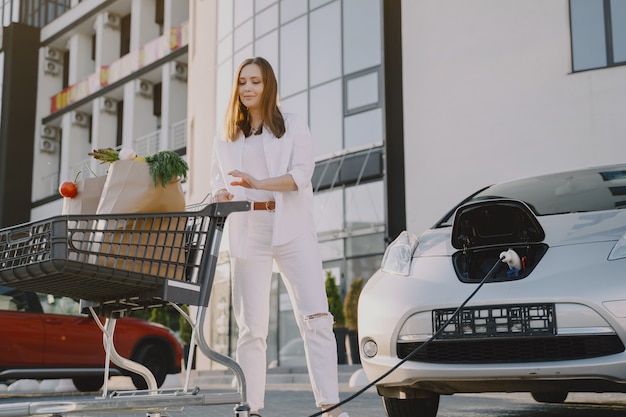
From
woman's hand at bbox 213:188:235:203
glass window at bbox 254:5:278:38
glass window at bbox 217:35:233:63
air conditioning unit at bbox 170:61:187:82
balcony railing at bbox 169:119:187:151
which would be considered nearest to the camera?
woman's hand at bbox 213:188:235:203

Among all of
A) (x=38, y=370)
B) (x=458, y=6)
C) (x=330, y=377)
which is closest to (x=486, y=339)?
(x=330, y=377)

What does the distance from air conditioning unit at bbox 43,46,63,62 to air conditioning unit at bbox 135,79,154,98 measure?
7.69m

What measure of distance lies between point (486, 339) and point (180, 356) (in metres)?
8.13

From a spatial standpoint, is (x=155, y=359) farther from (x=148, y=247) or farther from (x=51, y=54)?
(x=51, y=54)

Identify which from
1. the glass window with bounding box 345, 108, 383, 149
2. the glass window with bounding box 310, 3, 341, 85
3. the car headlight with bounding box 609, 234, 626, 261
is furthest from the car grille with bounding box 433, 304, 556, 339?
the glass window with bounding box 310, 3, 341, 85

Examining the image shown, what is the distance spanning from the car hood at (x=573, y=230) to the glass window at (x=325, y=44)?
1313cm

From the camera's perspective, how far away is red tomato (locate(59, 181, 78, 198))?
359cm

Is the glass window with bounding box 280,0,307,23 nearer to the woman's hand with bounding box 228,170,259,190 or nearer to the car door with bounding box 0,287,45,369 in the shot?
the car door with bounding box 0,287,45,369

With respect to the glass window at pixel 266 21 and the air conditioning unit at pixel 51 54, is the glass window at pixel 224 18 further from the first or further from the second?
the air conditioning unit at pixel 51 54

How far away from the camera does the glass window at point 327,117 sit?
696 inches

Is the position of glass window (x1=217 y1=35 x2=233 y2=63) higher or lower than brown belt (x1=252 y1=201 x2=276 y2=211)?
higher

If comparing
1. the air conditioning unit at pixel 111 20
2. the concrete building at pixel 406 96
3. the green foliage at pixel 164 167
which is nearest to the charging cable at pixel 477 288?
the green foliage at pixel 164 167

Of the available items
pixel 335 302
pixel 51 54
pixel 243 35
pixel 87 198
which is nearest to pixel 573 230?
pixel 87 198

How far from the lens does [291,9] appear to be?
19.3 metres
